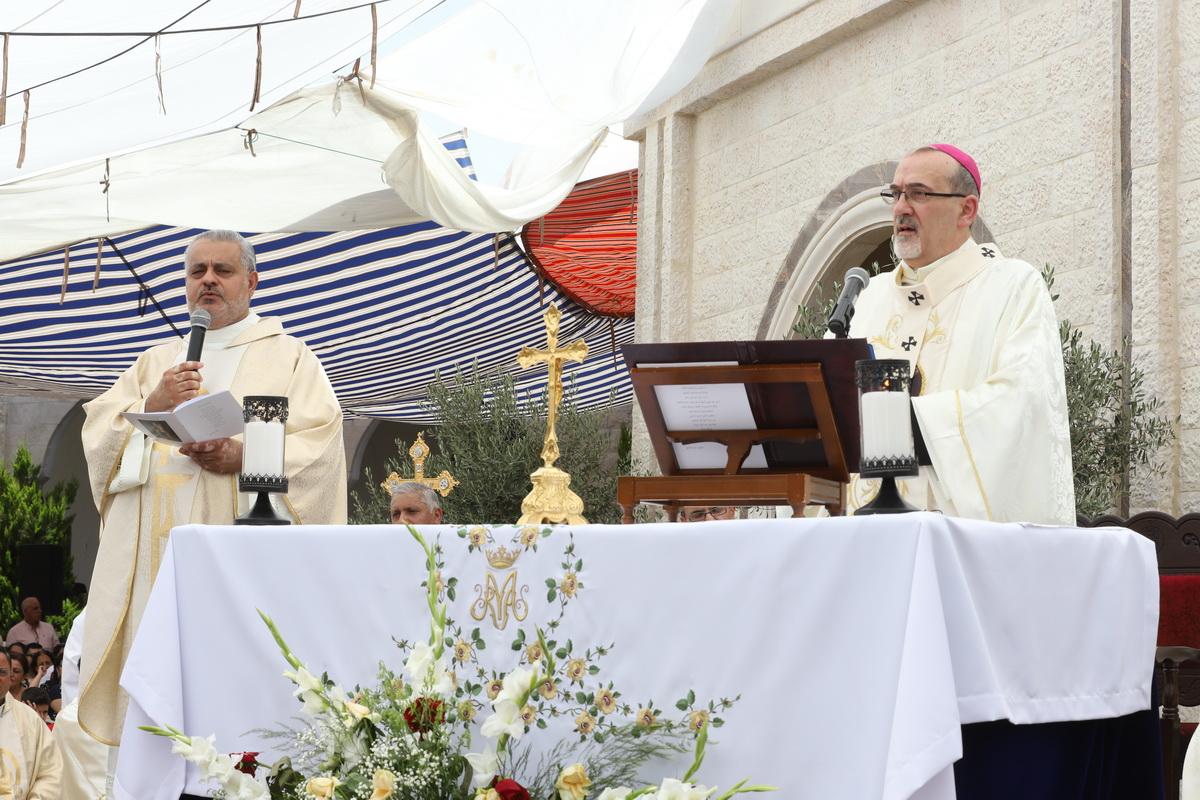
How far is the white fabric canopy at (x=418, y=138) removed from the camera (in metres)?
7.25

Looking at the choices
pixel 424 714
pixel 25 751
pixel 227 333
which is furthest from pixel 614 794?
pixel 25 751

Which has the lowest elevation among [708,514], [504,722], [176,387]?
[504,722]

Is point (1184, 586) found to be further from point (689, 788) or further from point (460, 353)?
point (460, 353)

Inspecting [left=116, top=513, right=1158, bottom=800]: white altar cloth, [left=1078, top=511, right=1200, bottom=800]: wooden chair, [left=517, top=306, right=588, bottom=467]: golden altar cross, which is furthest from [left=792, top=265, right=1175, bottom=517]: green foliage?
[left=116, top=513, right=1158, bottom=800]: white altar cloth

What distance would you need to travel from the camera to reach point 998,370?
3.51 m

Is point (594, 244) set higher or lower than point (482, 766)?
higher

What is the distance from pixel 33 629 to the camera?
12852 millimetres

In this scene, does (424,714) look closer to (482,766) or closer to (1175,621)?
(482,766)

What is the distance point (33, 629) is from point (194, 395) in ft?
31.3

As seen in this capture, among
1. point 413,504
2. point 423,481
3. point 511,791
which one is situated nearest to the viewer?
point 511,791

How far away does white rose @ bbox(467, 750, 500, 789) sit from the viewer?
98.7 inches

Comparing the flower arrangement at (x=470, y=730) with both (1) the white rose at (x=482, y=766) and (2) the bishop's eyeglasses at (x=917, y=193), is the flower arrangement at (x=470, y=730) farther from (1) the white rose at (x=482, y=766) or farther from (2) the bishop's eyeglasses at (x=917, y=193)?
(2) the bishop's eyeglasses at (x=917, y=193)

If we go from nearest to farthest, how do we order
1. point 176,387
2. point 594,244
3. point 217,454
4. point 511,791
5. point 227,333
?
point 511,791, point 176,387, point 217,454, point 227,333, point 594,244

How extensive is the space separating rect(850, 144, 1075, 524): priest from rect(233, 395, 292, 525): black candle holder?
1.39 metres
